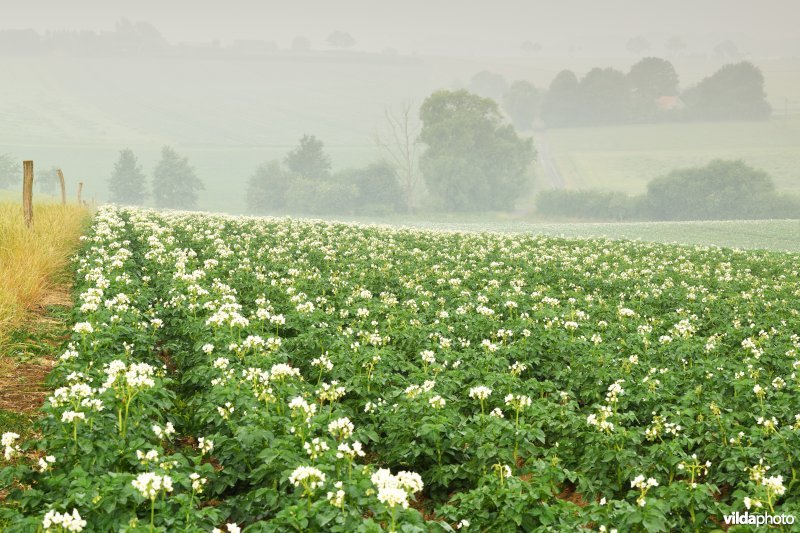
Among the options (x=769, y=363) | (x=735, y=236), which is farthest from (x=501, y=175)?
(x=769, y=363)

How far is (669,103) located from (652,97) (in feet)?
15.7

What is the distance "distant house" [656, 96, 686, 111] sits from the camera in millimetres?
160913

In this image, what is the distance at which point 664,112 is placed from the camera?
161 m

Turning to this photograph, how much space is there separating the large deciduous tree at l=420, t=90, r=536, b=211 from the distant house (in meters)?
64.0

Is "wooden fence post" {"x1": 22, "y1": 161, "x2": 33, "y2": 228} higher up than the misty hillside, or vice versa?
the misty hillside

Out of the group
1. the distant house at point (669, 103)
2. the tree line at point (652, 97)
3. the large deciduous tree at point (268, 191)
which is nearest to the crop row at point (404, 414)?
the large deciduous tree at point (268, 191)

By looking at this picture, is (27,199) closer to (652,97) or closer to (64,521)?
(64,521)

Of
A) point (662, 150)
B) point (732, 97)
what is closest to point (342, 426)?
point (662, 150)

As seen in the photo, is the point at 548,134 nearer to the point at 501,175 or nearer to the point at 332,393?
the point at 501,175

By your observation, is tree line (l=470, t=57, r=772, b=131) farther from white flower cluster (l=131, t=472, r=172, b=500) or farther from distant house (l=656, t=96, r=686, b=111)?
white flower cluster (l=131, t=472, r=172, b=500)

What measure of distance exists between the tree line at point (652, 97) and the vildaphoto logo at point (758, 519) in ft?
534

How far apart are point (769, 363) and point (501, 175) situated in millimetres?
101486

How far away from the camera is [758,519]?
675cm

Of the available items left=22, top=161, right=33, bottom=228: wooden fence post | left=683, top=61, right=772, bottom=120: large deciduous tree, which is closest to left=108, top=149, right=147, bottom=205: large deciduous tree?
left=22, top=161, right=33, bottom=228: wooden fence post
